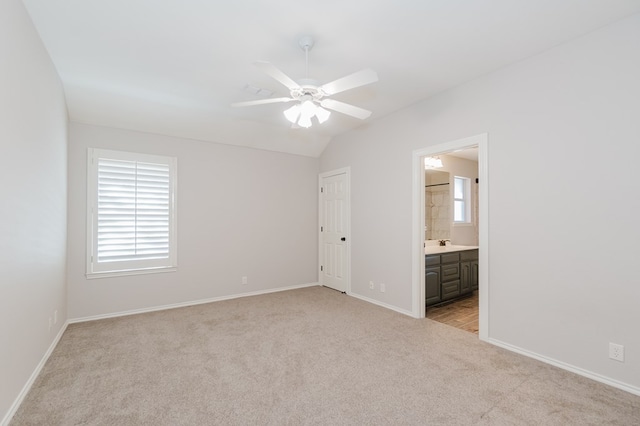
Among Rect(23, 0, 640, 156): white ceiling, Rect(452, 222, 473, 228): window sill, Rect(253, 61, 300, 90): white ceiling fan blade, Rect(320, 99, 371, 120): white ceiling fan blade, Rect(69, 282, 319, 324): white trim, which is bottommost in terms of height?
Rect(69, 282, 319, 324): white trim

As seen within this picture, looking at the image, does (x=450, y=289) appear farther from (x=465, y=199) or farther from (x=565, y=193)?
(x=565, y=193)

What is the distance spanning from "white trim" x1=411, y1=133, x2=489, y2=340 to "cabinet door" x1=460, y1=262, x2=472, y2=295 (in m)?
1.35

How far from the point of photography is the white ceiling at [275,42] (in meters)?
2.10

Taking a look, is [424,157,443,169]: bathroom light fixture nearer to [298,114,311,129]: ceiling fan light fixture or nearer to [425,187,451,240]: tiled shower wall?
[425,187,451,240]: tiled shower wall

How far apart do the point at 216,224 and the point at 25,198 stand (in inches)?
103

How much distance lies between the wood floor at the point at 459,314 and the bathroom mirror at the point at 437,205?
1387 millimetres

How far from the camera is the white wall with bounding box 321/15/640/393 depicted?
2.22 metres

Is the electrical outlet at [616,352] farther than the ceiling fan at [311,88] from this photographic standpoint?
Yes

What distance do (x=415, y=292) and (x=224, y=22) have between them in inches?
140

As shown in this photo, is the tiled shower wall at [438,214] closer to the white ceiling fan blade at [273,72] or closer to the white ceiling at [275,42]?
A: the white ceiling at [275,42]

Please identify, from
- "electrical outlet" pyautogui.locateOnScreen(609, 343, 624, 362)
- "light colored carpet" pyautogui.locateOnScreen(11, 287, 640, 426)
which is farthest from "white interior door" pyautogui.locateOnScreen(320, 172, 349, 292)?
"electrical outlet" pyautogui.locateOnScreen(609, 343, 624, 362)

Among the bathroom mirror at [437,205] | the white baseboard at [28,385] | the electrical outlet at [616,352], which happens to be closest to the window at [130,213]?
the white baseboard at [28,385]

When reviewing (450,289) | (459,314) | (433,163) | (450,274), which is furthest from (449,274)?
(433,163)

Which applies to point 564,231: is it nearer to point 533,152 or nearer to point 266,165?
point 533,152
